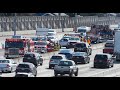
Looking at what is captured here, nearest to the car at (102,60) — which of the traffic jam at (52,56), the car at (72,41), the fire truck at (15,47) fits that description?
the traffic jam at (52,56)

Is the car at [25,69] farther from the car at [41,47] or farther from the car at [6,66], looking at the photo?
the car at [41,47]

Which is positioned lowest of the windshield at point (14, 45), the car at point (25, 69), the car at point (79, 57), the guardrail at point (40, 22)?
the car at point (79, 57)

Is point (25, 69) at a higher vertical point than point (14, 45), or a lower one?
lower

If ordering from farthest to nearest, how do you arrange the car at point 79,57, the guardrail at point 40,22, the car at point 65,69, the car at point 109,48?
the guardrail at point 40,22, the car at point 109,48, the car at point 79,57, the car at point 65,69

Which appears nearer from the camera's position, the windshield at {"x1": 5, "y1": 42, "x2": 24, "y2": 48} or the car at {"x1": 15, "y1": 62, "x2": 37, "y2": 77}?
the car at {"x1": 15, "y1": 62, "x2": 37, "y2": 77}

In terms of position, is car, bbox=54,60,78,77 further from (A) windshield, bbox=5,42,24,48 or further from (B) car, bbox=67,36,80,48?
(B) car, bbox=67,36,80,48

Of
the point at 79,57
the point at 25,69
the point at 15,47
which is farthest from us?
the point at 15,47

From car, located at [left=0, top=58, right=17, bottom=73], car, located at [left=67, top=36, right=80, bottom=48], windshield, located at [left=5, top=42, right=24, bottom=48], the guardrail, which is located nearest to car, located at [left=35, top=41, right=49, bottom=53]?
windshield, located at [left=5, top=42, right=24, bottom=48]

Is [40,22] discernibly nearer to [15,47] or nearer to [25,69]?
[15,47]

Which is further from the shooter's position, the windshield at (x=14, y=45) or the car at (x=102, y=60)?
the windshield at (x=14, y=45)

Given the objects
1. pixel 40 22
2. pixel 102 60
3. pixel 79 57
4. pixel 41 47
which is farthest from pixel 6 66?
pixel 40 22
